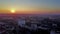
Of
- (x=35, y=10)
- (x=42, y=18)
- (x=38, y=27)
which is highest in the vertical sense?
(x=35, y=10)

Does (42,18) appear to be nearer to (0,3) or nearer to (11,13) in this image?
(11,13)

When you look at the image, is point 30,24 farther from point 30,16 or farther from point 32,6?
point 32,6

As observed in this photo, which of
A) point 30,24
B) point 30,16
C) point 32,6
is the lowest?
point 30,24

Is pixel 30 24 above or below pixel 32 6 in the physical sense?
below

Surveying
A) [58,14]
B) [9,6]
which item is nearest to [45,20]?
[58,14]

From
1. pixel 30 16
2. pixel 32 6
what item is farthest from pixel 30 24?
pixel 32 6

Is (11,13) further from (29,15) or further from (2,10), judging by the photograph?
(29,15)

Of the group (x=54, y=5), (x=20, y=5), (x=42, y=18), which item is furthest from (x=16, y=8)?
(x=54, y=5)

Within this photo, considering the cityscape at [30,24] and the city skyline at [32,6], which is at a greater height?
the city skyline at [32,6]

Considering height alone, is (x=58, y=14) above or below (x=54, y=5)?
below

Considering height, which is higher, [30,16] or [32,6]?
[32,6]

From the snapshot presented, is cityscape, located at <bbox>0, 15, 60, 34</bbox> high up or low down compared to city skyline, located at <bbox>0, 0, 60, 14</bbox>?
down
